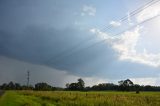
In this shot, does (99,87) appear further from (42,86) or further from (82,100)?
(82,100)

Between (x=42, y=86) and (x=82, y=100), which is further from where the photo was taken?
(x=42, y=86)

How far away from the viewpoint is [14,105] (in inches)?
1223

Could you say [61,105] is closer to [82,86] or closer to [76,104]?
[76,104]

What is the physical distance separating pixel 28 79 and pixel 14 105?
9933 centimetres

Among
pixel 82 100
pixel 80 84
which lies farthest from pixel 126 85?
pixel 82 100

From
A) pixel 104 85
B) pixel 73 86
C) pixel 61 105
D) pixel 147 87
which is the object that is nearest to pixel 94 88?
pixel 104 85

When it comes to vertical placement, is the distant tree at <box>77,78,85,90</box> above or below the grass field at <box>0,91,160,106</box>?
above

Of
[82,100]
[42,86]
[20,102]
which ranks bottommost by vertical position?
[20,102]

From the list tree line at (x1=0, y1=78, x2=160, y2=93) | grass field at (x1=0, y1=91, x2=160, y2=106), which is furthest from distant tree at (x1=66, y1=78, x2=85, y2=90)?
grass field at (x1=0, y1=91, x2=160, y2=106)

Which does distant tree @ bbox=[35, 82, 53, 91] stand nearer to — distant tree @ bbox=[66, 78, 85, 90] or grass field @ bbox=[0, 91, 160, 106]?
distant tree @ bbox=[66, 78, 85, 90]

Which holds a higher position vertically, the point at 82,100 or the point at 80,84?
the point at 80,84

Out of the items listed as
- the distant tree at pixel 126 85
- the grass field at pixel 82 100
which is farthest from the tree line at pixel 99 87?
the grass field at pixel 82 100

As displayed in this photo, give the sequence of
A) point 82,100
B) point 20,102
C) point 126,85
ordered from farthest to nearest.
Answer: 1. point 126,85
2. point 82,100
3. point 20,102

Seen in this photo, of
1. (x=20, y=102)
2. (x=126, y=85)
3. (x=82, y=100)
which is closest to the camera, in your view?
(x=20, y=102)
